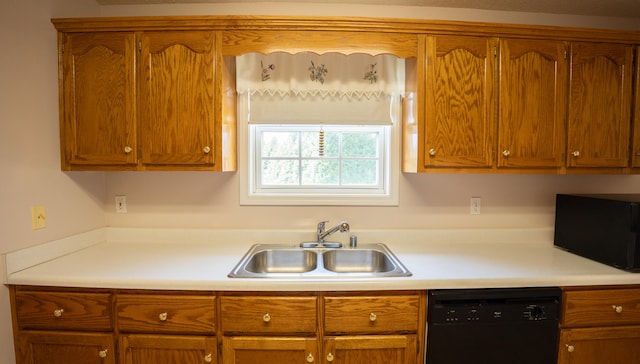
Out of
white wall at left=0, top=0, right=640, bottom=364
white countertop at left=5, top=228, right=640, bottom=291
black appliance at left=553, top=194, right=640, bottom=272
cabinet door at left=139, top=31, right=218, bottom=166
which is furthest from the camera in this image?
white wall at left=0, top=0, right=640, bottom=364

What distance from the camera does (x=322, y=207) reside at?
2.05 metres

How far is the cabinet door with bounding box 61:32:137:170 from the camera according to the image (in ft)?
5.38

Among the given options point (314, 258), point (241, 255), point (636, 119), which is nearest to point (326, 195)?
point (314, 258)

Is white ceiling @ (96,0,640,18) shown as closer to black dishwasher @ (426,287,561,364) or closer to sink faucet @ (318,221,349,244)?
sink faucet @ (318,221,349,244)

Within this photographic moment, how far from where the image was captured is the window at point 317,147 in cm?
198

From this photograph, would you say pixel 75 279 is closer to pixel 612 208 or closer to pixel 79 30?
pixel 79 30

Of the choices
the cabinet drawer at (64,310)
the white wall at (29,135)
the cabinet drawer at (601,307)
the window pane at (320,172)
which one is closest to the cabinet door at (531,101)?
the cabinet drawer at (601,307)

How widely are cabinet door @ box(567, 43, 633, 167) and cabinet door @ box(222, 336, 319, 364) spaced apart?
1.73m

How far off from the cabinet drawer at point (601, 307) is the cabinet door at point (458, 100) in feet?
2.68

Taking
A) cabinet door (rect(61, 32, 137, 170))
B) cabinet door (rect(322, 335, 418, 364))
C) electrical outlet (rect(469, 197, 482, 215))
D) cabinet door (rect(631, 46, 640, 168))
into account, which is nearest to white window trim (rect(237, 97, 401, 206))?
electrical outlet (rect(469, 197, 482, 215))

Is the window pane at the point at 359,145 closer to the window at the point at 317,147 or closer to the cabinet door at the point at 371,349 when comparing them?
the window at the point at 317,147

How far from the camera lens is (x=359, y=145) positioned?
214 centimetres

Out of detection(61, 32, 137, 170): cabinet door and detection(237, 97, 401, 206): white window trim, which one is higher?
detection(61, 32, 137, 170): cabinet door

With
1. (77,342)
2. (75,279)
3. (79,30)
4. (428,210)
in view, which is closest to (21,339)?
(77,342)
